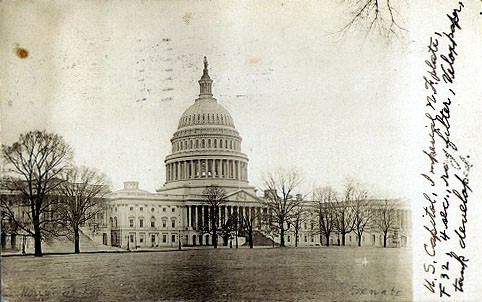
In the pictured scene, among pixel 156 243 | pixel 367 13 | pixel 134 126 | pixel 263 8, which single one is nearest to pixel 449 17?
pixel 367 13

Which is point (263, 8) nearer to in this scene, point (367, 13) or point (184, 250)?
point (367, 13)

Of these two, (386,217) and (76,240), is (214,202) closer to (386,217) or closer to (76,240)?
(76,240)

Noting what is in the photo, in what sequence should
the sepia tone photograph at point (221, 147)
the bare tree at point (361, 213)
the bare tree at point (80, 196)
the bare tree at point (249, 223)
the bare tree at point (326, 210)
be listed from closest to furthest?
1. the sepia tone photograph at point (221, 147)
2. the bare tree at point (361, 213)
3. the bare tree at point (326, 210)
4. the bare tree at point (80, 196)
5. the bare tree at point (249, 223)

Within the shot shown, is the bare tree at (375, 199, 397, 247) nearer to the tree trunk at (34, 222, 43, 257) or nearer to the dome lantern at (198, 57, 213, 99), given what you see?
the dome lantern at (198, 57, 213, 99)

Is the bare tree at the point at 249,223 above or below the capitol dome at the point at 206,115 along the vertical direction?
below

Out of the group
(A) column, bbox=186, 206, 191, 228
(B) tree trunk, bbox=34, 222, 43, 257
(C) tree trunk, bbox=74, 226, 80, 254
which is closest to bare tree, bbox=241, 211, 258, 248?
(A) column, bbox=186, 206, 191, 228

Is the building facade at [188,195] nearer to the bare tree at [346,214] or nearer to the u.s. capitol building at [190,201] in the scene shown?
the u.s. capitol building at [190,201]

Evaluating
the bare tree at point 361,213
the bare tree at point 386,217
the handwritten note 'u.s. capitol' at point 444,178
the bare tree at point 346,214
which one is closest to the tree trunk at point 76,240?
the bare tree at point 346,214
